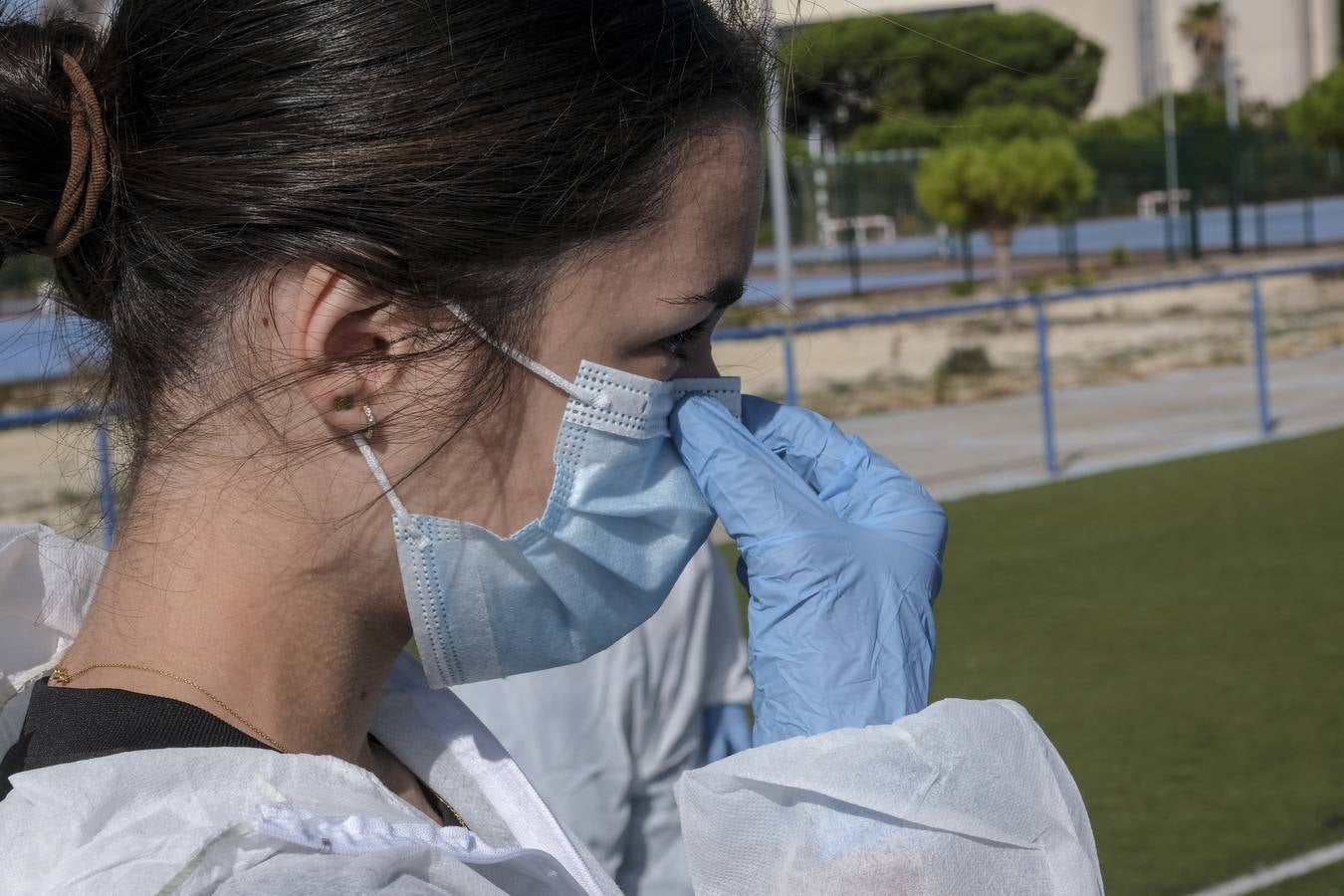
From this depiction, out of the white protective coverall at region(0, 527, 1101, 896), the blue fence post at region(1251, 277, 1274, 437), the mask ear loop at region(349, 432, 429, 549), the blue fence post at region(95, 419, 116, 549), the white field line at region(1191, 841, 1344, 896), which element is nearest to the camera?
the white protective coverall at region(0, 527, 1101, 896)

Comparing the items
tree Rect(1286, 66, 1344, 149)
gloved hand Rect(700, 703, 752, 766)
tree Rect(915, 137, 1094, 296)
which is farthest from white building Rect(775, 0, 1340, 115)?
gloved hand Rect(700, 703, 752, 766)

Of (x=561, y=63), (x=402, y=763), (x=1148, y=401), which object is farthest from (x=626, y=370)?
(x=1148, y=401)

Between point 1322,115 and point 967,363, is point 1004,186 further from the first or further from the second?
point 1322,115

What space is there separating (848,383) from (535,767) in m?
13.7

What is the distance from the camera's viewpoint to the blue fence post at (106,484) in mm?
1895

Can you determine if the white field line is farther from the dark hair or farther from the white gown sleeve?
the dark hair

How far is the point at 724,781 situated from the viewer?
4.52 ft

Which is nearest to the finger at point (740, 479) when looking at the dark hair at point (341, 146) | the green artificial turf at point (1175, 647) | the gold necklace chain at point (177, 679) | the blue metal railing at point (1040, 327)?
the dark hair at point (341, 146)

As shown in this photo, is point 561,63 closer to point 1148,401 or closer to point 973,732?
point 973,732

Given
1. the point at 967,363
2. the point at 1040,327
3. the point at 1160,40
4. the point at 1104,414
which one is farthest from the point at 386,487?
the point at 1160,40

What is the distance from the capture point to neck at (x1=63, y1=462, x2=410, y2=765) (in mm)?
1408

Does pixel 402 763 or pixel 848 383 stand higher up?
pixel 402 763

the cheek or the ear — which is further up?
the ear

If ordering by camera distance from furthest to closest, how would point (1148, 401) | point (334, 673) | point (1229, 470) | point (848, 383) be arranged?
point (848, 383), point (1148, 401), point (1229, 470), point (334, 673)
